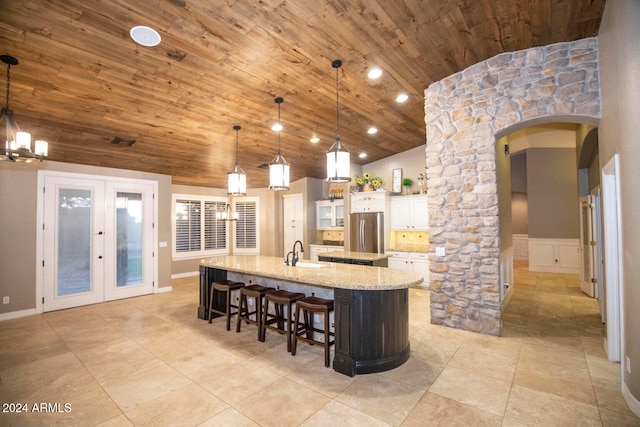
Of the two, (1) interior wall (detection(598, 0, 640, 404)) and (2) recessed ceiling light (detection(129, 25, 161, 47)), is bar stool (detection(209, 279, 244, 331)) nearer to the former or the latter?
(2) recessed ceiling light (detection(129, 25, 161, 47))

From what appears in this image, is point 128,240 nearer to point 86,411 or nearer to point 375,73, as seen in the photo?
point 86,411

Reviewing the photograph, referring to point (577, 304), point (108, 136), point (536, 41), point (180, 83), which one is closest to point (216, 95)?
point (180, 83)

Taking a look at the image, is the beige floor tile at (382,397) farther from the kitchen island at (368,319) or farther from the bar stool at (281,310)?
the bar stool at (281,310)

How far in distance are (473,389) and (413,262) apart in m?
4.01

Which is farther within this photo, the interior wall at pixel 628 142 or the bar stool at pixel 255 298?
the bar stool at pixel 255 298

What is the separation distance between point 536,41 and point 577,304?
14.4 ft

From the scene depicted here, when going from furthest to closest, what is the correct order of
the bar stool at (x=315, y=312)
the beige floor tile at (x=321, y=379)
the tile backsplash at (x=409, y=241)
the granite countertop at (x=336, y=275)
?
the tile backsplash at (x=409, y=241)
the bar stool at (x=315, y=312)
the granite countertop at (x=336, y=275)
the beige floor tile at (x=321, y=379)

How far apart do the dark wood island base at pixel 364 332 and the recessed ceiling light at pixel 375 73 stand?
8.44ft

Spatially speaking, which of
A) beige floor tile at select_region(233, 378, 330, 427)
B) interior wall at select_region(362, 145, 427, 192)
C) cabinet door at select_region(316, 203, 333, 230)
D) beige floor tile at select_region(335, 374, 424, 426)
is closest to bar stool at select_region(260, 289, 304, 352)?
beige floor tile at select_region(233, 378, 330, 427)

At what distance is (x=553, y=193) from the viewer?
8430 millimetres

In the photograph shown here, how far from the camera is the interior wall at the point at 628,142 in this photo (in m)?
2.13

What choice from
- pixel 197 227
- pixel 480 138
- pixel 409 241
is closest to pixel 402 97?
pixel 480 138

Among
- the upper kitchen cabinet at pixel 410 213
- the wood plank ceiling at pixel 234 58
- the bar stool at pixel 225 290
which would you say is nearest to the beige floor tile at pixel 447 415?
the bar stool at pixel 225 290

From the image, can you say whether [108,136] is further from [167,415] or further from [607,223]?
[607,223]
